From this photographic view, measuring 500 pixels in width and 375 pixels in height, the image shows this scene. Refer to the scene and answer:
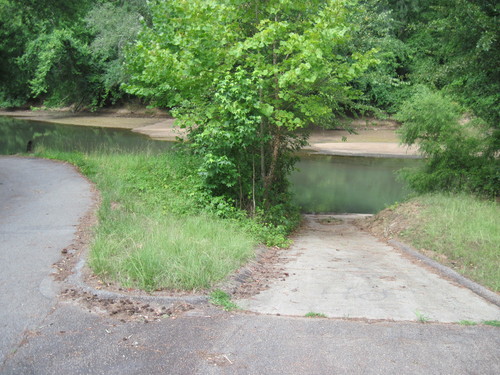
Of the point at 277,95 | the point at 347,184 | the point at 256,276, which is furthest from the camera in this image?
the point at 347,184

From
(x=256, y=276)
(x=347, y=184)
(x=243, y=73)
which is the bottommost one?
(x=347, y=184)

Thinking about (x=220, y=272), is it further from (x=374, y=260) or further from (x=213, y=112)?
(x=213, y=112)

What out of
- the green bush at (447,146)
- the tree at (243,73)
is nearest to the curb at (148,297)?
the tree at (243,73)

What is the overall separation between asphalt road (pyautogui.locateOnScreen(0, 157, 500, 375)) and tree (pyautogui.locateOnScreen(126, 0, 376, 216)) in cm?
529

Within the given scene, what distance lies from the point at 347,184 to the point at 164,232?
16359 mm

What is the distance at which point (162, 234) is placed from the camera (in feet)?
22.8

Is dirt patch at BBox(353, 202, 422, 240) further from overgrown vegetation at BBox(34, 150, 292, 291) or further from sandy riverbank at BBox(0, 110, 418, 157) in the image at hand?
sandy riverbank at BBox(0, 110, 418, 157)

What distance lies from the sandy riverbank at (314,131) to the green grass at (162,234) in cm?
881

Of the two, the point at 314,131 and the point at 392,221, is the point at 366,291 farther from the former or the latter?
the point at 314,131

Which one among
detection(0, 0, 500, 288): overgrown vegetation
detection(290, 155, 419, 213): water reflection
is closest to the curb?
detection(0, 0, 500, 288): overgrown vegetation

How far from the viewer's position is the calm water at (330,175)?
775 inches

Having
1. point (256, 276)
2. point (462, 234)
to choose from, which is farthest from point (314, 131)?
point (256, 276)

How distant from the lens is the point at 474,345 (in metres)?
4.29

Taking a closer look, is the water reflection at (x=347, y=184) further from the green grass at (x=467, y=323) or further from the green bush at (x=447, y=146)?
the green grass at (x=467, y=323)
